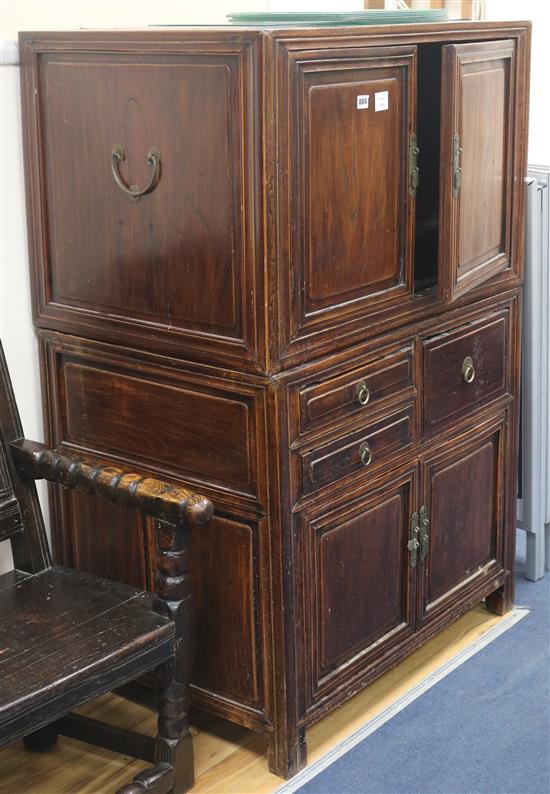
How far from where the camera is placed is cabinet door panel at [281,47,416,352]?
2.05 metres

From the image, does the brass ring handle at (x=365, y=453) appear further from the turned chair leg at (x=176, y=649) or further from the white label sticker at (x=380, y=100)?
the white label sticker at (x=380, y=100)

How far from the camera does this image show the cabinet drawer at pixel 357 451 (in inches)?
87.7

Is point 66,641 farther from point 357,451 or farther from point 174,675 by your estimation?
point 357,451

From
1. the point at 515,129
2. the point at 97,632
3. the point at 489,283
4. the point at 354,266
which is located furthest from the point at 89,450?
the point at 515,129

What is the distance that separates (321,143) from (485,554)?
A: 1252 millimetres

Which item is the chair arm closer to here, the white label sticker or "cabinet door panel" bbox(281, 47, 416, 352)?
"cabinet door panel" bbox(281, 47, 416, 352)

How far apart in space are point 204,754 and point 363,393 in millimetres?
825

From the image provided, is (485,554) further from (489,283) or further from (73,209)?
(73,209)

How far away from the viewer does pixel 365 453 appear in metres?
2.37

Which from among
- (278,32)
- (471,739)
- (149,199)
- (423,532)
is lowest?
(471,739)

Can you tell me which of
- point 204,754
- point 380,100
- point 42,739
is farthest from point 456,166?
point 42,739

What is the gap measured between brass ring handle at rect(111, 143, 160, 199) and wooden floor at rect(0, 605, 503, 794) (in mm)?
1143

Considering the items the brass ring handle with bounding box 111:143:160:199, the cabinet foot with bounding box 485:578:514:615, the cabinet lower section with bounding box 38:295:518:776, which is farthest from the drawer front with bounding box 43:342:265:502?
the cabinet foot with bounding box 485:578:514:615

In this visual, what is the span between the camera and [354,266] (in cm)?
224
